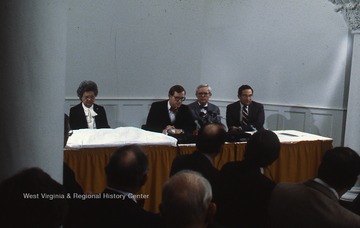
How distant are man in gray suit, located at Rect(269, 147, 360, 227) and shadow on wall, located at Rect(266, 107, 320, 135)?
15.3 feet

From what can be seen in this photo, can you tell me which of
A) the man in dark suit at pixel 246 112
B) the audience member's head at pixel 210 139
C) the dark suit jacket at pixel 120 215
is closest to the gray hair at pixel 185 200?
the dark suit jacket at pixel 120 215

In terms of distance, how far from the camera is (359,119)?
17.0 ft

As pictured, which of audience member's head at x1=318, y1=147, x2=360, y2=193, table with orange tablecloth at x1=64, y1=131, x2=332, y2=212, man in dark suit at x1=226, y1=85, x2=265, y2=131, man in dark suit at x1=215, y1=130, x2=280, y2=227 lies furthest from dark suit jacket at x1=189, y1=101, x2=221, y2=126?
audience member's head at x1=318, y1=147, x2=360, y2=193

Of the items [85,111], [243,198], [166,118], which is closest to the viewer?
[243,198]

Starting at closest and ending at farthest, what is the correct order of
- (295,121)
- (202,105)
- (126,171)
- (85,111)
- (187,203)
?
(187,203), (126,171), (85,111), (202,105), (295,121)

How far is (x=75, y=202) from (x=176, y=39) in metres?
5.79

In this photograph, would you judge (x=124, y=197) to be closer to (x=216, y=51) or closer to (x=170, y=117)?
(x=170, y=117)

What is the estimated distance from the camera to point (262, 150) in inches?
98.0

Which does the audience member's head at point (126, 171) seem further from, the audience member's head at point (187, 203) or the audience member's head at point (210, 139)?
the audience member's head at point (210, 139)

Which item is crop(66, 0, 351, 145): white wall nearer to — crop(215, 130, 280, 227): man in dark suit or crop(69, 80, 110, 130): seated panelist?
crop(69, 80, 110, 130): seated panelist

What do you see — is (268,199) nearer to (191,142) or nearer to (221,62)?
(191,142)

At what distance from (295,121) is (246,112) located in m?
1.42

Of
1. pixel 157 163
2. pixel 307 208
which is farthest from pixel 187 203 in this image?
pixel 157 163

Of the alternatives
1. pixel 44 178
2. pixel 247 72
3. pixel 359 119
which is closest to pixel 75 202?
pixel 44 178
